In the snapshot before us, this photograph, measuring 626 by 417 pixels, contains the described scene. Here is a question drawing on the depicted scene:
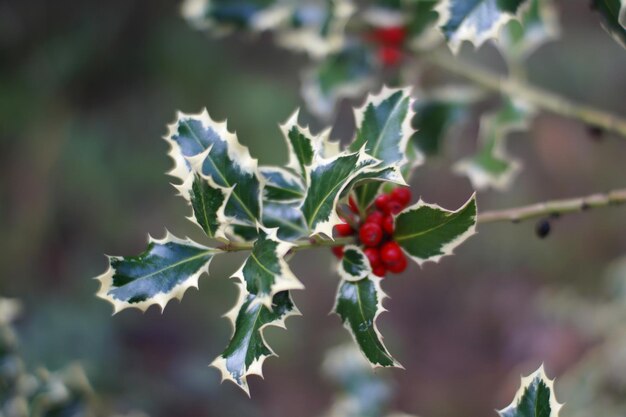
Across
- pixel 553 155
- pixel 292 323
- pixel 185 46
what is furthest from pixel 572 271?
pixel 185 46

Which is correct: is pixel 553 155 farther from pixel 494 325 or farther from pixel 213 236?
pixel 213 236

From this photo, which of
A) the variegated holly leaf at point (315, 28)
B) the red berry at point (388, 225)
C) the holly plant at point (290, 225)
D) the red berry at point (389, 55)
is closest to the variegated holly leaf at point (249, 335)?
the holly plant at point (290, 225)

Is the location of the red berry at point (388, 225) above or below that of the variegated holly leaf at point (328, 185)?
below

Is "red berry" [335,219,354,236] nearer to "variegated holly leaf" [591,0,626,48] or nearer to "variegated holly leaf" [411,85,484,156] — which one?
"variegated holly leaf" [591,0,626,48]

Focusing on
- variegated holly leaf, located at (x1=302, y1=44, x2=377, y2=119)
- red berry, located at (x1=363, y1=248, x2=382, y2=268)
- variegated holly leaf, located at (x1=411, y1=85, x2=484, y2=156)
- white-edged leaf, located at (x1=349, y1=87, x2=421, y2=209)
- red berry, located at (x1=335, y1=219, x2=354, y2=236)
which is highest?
white-edged leaf, located at (x1=349, y1=87, x2=421, y2=209)

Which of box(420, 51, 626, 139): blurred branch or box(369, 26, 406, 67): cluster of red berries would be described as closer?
box(420, 51, 626, 139): blurred branch

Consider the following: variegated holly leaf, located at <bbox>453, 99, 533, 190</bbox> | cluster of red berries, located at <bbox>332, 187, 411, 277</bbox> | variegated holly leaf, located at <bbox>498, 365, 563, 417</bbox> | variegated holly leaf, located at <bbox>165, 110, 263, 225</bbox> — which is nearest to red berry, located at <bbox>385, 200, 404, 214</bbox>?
cluster of red berries, located at <bbox>332, 187, 411, 277</bbox>

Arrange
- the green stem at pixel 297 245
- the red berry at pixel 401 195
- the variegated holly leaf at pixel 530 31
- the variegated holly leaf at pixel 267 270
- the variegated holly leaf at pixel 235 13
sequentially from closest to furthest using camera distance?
1. the variegated holly leaf at pixel 267 270
2. the green stem at pixel 297 245
3. the red berry at pixel 401 195
4. the variegated holly leaf at pixel 530 31
5. the variegated holly leaf at pixel 235 13

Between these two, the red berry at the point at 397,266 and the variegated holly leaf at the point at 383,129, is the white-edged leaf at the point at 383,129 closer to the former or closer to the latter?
the variegated holly leaf at the point at 383,129
